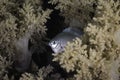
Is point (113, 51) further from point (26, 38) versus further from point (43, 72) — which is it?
point (26, 38)

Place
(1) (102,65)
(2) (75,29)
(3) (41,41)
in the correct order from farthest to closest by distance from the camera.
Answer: (3) (41,41)
(2) (75,29)
(1) (102,65)

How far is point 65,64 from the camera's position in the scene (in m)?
1.48

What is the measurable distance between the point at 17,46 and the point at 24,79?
34cm

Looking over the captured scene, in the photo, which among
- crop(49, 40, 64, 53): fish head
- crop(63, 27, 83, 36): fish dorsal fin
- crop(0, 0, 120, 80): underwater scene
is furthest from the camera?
crop(63, 27, 83, 36): fish dorsal fin

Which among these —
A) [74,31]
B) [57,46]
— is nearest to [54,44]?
[57,46]

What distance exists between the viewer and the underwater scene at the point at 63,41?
4.83 ft

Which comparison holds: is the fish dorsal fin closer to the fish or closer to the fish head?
the fish

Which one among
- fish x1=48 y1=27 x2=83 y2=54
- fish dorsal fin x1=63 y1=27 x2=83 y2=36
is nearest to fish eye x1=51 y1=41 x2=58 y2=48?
fish x1=48 y1=27 x2=83 y2=54

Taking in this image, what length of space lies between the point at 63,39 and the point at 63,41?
0.02 m

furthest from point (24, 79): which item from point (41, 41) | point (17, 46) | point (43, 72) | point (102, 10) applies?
point (102, 10)

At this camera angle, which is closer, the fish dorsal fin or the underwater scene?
the underwater scene

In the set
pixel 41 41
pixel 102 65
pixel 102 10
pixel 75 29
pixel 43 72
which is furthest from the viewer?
pixel 41 41

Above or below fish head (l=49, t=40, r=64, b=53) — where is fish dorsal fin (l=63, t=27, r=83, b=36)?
above

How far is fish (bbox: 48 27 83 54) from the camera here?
1.80m
